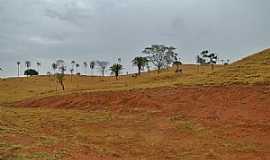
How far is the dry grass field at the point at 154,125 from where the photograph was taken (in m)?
18.1

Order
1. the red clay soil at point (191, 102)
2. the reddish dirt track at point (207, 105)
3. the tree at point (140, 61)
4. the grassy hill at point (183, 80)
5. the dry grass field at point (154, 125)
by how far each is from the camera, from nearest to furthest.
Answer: the dry grass field at point (154, 125)
the reddish dirt track at point (207, 105)
the red clay soil at point (191, 102)
the grassy hill at point (183, 80)
the tree at point (140, 61)

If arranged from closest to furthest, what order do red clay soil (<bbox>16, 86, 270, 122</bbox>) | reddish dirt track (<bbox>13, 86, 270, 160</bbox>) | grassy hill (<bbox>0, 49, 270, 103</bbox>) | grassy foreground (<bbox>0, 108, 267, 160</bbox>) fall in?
grassy foreground (<bbox>0, 108, 267, 160</bbox>) < reddish dirt track (<bbox>13, 86, 270, 160</bbox>) < red clay soil (<bbox>16, 86, 270, 122</bbox>) < grassy hill (<bbox>0, 49, 270, 103</bbox>)

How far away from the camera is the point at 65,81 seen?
347 feet

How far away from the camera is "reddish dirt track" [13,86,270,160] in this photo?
24.3m

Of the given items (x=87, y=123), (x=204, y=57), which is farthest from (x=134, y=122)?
(x=204, y=57)

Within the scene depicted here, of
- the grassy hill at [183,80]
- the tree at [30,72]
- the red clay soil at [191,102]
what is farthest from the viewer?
the tree at [30,72]

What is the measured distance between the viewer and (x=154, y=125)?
87.1ft

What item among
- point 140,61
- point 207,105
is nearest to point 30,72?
point 140,61

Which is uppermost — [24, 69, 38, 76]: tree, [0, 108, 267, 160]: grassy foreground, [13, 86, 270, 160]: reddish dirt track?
[24, 69, 38, 76]: tree

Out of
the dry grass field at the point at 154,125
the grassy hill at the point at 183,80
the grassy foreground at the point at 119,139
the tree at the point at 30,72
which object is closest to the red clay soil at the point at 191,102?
the dry grass field at the point at 154,125

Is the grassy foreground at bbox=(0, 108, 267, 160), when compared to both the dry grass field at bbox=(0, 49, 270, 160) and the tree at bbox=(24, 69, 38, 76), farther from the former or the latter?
the tree at bbox=(24, 69, 38, 76)

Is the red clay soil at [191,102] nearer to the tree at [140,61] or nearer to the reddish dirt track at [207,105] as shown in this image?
the reddish dirt track at [207,105]

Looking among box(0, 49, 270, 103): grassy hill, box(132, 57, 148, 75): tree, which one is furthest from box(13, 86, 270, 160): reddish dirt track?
box(132, 57, 148, 75): tree

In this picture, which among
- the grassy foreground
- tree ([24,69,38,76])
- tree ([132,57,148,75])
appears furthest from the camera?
tree ([24,69,38,76])
